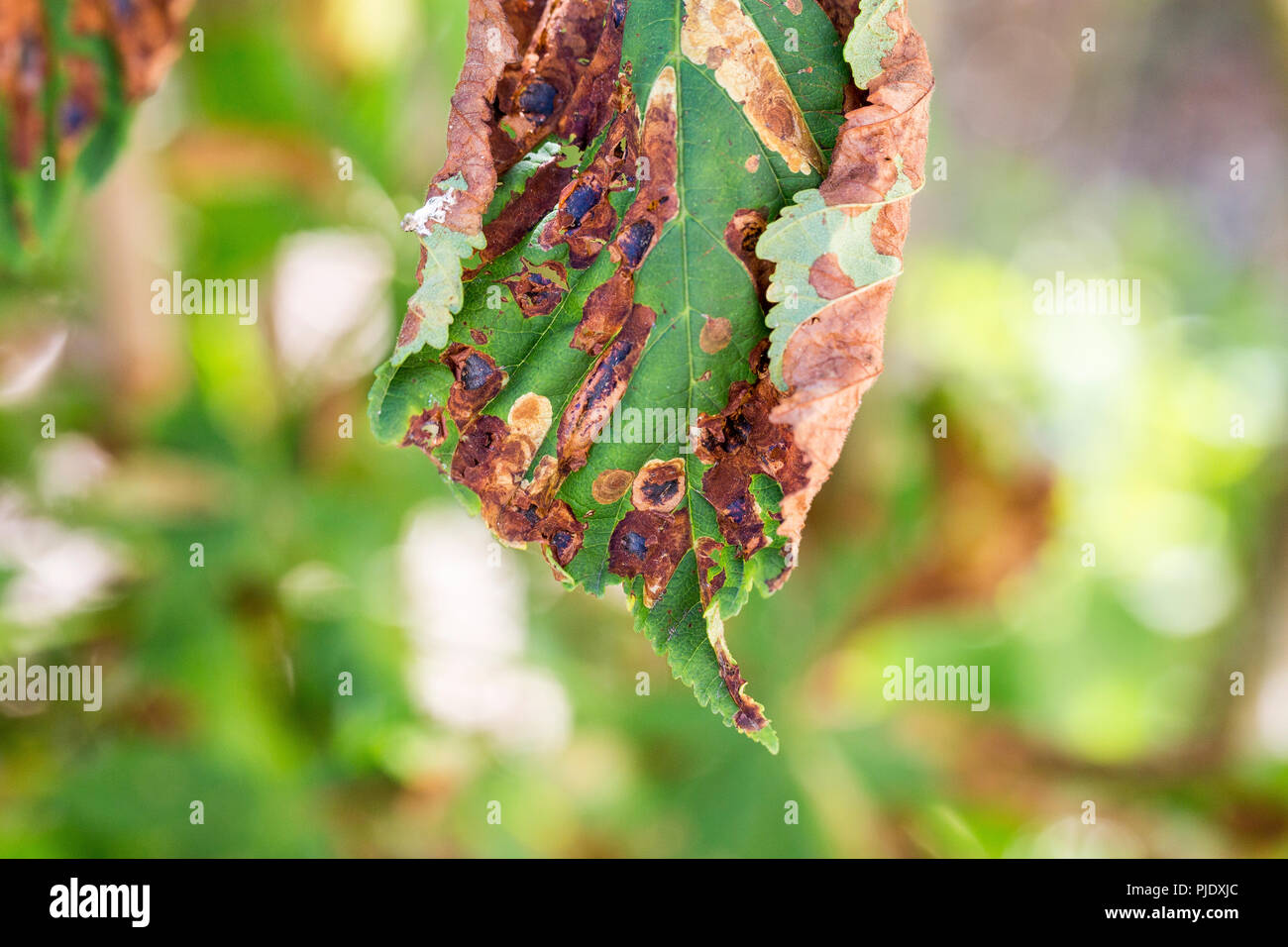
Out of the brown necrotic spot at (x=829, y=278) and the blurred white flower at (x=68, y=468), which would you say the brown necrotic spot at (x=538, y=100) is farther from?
the blurred white flower at (x=68, y=468)

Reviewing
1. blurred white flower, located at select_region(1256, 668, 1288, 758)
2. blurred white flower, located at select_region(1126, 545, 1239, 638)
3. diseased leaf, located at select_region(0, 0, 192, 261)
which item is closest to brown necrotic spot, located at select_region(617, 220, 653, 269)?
diseased leaf, located at select_region(0, 0, 192, 261)

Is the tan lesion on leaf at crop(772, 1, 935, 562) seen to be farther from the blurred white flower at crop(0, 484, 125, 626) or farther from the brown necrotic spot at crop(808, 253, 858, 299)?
the blurred white flower at crop(0, 484, 125, 626)

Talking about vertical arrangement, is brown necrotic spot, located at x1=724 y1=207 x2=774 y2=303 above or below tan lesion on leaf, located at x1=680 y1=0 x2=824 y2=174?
below

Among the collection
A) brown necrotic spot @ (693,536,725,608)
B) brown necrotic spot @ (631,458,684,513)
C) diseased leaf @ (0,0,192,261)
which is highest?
diseased leaf @ (0,0,192,261)

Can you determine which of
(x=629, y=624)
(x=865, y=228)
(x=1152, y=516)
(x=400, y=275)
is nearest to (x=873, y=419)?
(x=629, y=624)

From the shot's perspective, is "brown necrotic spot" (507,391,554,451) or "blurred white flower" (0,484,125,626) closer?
"brown necrotic spot" (507,391,554,451)

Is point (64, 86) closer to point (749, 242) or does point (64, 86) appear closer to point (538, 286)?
point (538, 286)
